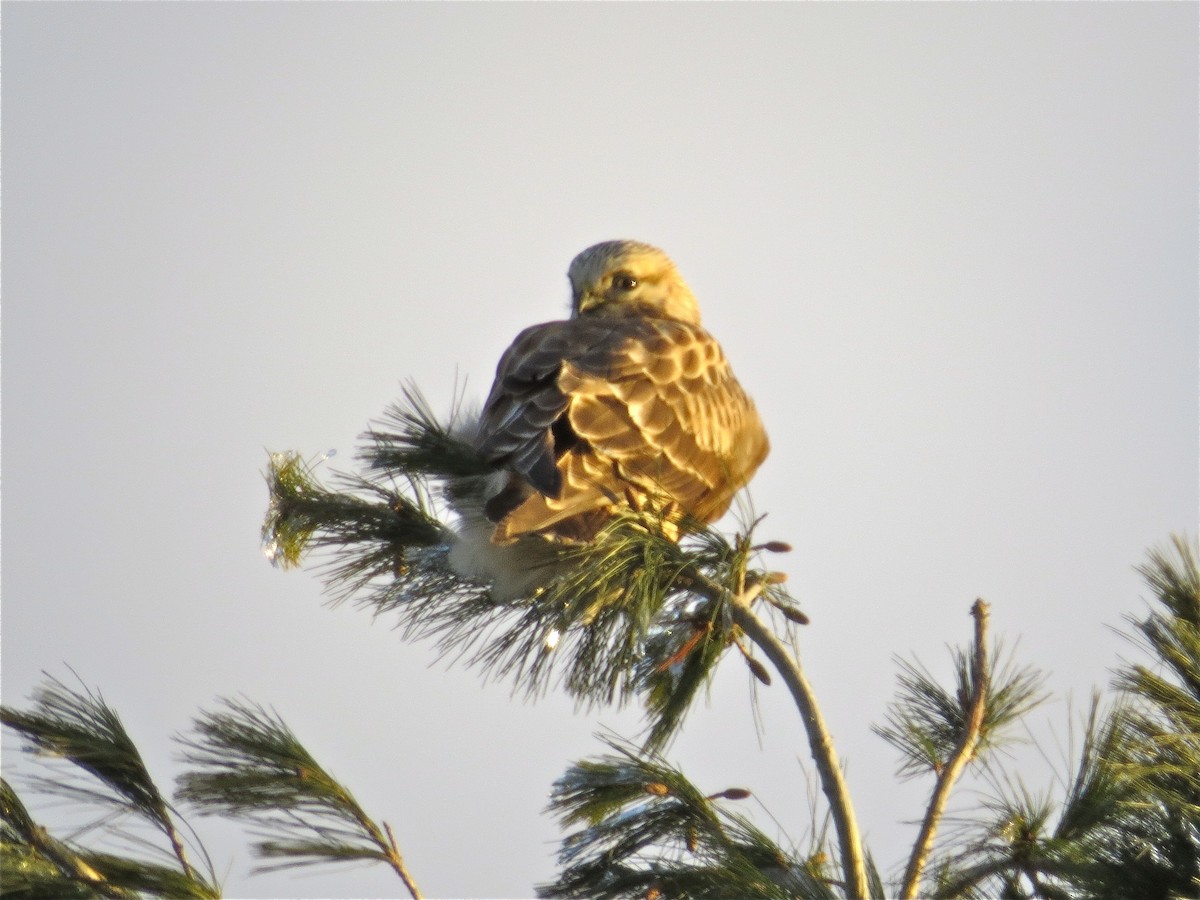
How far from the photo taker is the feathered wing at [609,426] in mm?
4270

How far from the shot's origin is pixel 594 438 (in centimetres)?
446

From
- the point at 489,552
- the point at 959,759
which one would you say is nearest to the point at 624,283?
the point at 489,552

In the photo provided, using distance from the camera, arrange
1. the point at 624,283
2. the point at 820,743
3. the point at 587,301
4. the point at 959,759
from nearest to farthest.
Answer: the point at 820,743 < the point at 959,759 < the point at 587,301 < the point at 624,283

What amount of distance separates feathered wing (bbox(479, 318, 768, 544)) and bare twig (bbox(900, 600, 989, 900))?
0.81m

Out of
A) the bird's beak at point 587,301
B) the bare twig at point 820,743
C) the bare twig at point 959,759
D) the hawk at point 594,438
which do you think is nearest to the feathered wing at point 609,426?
the hawk at point 594,438

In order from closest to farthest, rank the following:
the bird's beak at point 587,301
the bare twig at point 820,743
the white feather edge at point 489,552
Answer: the bare twig at point 820,743 < the white feather edge at point 489,552 < the bird's beak at point 587,301

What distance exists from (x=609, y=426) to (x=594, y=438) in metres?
0.12

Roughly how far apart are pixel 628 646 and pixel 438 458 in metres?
1.13

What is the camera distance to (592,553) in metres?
3.91

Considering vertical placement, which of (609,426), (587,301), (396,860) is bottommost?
(396,860)

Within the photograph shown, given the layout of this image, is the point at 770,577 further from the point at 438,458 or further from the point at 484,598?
the point at 438,458

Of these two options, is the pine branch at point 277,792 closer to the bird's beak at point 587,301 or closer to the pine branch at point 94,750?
the pine branch at point 94,750

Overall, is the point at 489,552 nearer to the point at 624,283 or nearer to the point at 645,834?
the point at 645,834

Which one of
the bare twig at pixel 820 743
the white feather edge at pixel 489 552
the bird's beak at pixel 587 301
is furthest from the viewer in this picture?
the bird's beak at pixel 587 301
